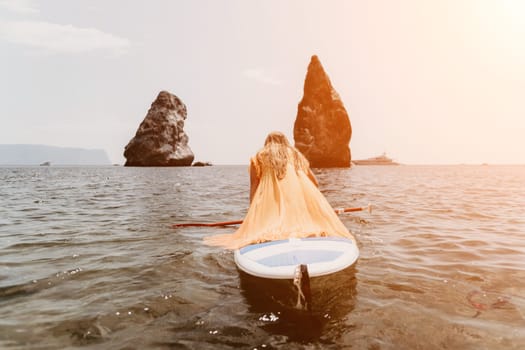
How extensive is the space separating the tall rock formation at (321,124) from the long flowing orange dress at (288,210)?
316 ft

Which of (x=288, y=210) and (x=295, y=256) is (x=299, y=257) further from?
(x=288, y=210)

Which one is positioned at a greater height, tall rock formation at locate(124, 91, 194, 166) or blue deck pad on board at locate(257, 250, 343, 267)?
tall rock formation at locate(124, 91, 194, 166)

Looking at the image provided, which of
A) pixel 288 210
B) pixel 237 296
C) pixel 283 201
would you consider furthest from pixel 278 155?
pixel 237 296

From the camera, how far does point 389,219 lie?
39.4 feet

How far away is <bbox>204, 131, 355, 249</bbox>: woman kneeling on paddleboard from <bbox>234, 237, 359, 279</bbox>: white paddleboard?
37cm

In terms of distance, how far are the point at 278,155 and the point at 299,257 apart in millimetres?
2214

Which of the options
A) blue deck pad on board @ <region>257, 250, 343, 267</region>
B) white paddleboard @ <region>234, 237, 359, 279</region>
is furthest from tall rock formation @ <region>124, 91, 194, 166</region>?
blue deck pad on board @ <region>257, 250, 343, 267</region>

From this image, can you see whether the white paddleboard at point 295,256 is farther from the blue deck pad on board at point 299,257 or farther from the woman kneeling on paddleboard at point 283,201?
the woman kneeling on paddleboard at point 283,201

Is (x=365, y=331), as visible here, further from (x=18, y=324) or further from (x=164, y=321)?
(x=18, y=324)

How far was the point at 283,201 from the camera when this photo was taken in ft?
20.0

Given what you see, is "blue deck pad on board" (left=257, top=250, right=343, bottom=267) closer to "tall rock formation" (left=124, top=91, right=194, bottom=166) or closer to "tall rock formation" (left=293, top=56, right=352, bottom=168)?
"tall rock formation" (left=293, top=56, right=352, bottom=168)

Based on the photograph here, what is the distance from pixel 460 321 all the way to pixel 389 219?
315 inches

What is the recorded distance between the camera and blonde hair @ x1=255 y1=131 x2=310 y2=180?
6312 millimetres

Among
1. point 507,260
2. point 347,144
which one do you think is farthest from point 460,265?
point 347,144
